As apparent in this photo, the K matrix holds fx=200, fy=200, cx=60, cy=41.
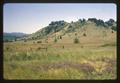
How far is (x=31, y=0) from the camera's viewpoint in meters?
1.74

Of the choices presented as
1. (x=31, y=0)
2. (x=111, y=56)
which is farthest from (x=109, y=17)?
(x=31, y=0)

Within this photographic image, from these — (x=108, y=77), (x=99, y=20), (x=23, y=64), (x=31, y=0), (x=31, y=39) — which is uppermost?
(x=31, y=0)

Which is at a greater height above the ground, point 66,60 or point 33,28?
point 33,28

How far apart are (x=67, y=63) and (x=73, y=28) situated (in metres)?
0.31

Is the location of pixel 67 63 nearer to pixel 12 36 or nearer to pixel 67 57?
pixel 67 57

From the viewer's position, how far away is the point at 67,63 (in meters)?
1.74

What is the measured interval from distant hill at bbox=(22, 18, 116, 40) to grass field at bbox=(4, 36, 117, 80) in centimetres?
11

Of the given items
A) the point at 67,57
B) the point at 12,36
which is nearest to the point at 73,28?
the point at 67,57

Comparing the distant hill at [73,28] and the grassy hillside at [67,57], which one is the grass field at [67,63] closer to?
the grassy hillside at [67,57]

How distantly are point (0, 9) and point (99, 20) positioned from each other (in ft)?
2.84

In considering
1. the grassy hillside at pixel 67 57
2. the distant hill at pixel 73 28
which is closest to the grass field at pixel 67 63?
the grassy hillside at pixel 67 57

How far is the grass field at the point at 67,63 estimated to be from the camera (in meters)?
1.73

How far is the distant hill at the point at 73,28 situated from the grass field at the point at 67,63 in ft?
0.36

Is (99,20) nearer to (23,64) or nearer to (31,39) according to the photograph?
(31,39)
